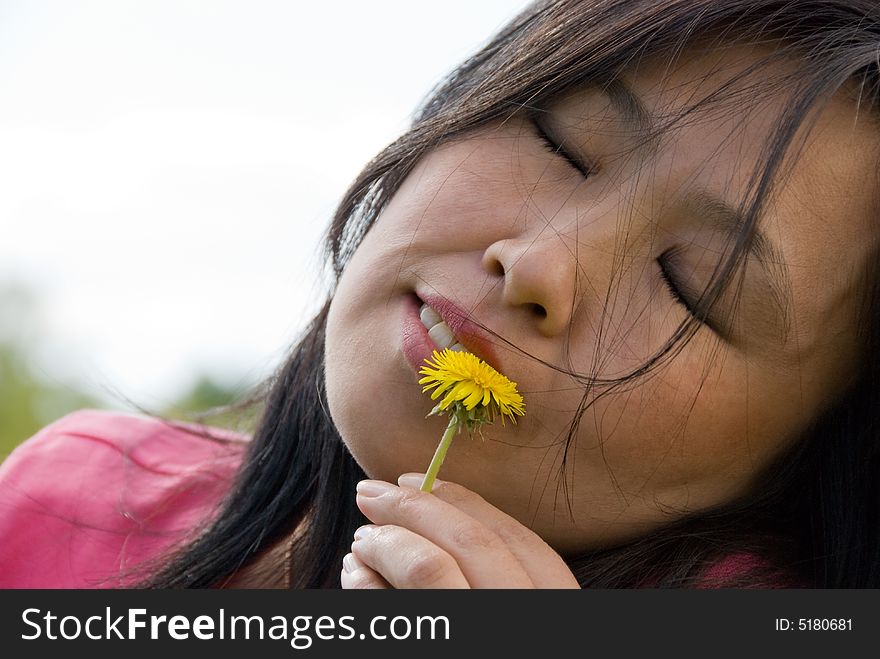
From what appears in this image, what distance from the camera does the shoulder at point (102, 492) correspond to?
1.49m

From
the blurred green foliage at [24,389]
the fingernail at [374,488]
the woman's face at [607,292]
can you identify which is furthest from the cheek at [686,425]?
the blurred green foliage at [24,389]

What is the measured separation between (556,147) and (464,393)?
353 mm

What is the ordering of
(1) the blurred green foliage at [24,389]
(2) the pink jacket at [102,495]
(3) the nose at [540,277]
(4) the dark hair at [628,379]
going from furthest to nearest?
(1) the blurred green foliage at [24,389], (2) the pink jacket at [102,495], (4) the dark hair at [628,379], (3) the nose at [540,277]

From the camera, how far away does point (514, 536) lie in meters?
1.01

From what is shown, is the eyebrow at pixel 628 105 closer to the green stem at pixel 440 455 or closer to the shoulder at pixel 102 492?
the green stem at pixel 440 455

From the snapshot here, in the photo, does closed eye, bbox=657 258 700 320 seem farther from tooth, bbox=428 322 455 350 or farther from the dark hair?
tooth, bbox=428 322 455 350

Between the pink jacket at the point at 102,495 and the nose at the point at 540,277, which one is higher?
the nose at the point at 540,277

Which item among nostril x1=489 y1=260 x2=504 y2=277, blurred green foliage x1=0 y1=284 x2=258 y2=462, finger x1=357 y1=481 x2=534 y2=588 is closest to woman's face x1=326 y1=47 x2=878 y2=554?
nostril x1=489 y1=260 x2=504 y2=277

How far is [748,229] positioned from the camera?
1.01m

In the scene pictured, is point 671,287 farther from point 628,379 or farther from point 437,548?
point 437,548

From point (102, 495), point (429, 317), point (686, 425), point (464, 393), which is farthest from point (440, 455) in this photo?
point (102, 495)

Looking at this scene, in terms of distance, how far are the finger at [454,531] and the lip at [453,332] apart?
0.15m

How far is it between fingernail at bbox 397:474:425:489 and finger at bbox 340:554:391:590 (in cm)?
9

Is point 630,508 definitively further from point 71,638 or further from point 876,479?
point 71,638
